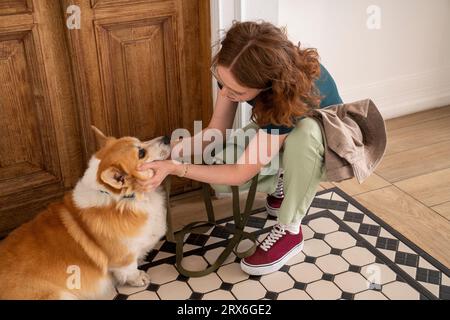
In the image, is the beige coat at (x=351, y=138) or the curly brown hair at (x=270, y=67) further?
the beige coat at (x=351, y=138)

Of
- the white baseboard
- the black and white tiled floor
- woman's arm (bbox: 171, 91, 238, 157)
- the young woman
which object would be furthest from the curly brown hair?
the white baseboard

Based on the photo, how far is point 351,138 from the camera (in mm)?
Answer: 1902

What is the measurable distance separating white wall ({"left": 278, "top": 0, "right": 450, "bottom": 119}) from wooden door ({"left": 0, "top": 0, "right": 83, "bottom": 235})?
1.10 metres

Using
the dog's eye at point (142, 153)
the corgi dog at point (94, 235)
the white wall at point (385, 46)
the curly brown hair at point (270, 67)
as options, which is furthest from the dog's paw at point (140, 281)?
the white wall at point (385, 46)

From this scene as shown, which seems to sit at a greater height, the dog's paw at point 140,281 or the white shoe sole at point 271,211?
the white shoe sole at point 271,211

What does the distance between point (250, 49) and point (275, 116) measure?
0.24 meters

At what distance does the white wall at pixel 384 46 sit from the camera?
8.84ft

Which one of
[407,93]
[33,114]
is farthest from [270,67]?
[407,93]

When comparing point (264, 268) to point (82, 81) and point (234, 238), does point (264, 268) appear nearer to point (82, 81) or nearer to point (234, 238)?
point (234, 238)

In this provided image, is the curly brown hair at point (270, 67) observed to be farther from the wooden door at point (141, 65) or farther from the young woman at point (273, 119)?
the wooden door at point (141, 65)

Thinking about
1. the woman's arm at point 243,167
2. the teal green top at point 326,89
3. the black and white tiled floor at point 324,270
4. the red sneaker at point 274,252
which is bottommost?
the black and white tiled floor at point 324,270

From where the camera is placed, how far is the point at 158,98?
7.39ft

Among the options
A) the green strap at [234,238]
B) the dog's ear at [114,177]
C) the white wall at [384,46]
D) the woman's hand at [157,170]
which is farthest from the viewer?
the white wall at [384,46]

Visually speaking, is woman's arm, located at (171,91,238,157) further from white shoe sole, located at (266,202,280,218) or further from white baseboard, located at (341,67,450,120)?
white baseboard, located at (341,67,450,120)
